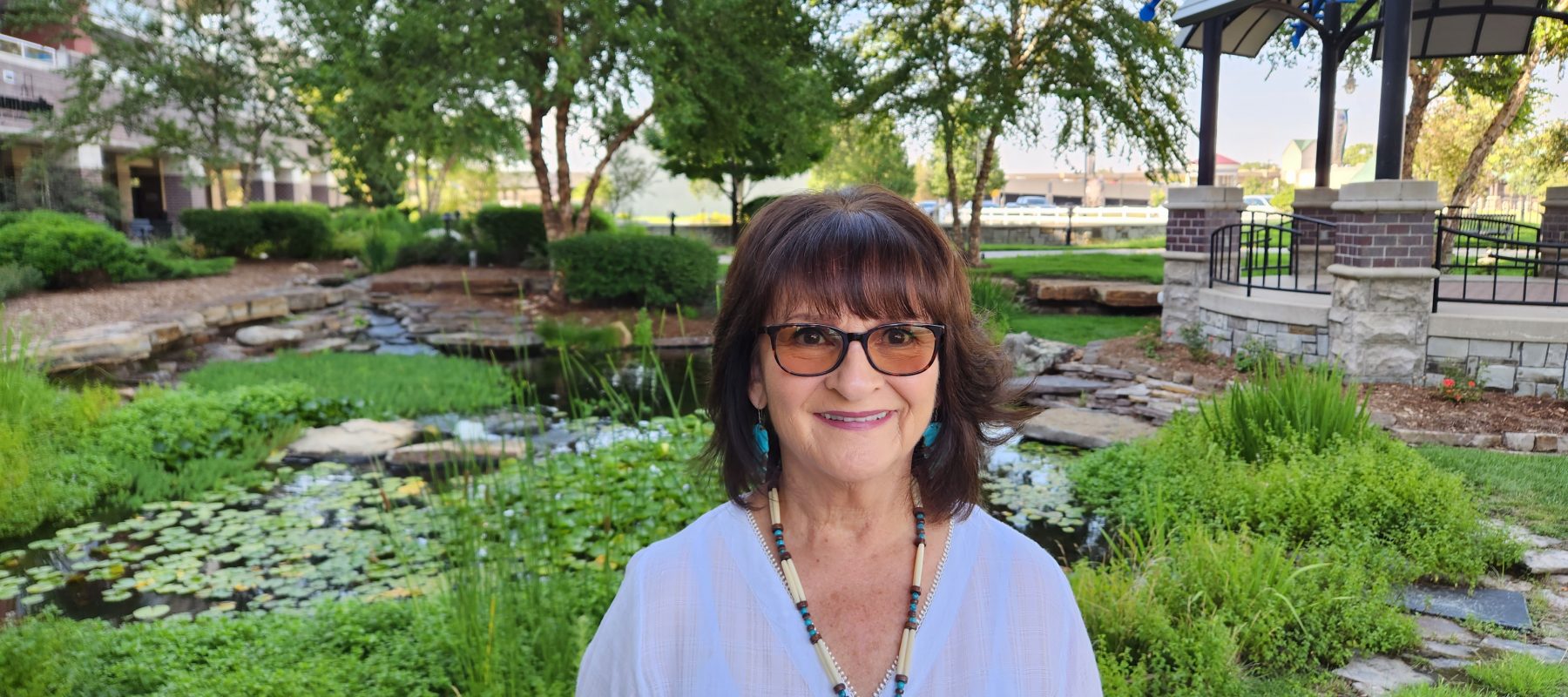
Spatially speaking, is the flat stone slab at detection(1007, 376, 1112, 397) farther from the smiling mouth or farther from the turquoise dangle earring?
the smiling mouth

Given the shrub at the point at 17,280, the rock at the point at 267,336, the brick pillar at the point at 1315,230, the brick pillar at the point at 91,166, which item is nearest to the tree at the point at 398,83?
the rock at the point at 267,336

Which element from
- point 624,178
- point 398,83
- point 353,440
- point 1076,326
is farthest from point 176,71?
point 1076,326

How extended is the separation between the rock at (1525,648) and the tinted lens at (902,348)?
2932 mm

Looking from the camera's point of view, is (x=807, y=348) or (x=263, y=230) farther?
(x=263, y=230)

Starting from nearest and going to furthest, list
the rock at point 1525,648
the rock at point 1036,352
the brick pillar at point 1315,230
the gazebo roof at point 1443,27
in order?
1. the rock at point 1525,648
2. the rock at point 1036,352
3. the gazebo roof at point 1443,27
4. the brick pillar at point 1315,230

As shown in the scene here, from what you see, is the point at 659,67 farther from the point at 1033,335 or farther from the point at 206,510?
the point at 206,510

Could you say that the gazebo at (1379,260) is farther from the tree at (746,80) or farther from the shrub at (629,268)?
the shrub at (629,268)

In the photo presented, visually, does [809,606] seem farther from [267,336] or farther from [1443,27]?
[1443,27]

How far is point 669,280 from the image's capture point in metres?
13.7

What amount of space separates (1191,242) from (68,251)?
13.4 m

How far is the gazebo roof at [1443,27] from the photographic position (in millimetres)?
10195

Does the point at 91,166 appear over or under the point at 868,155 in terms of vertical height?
under

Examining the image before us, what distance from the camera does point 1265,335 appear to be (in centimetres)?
832

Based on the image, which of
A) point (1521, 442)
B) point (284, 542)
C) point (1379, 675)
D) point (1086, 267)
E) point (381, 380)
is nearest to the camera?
point (1379, 675)
